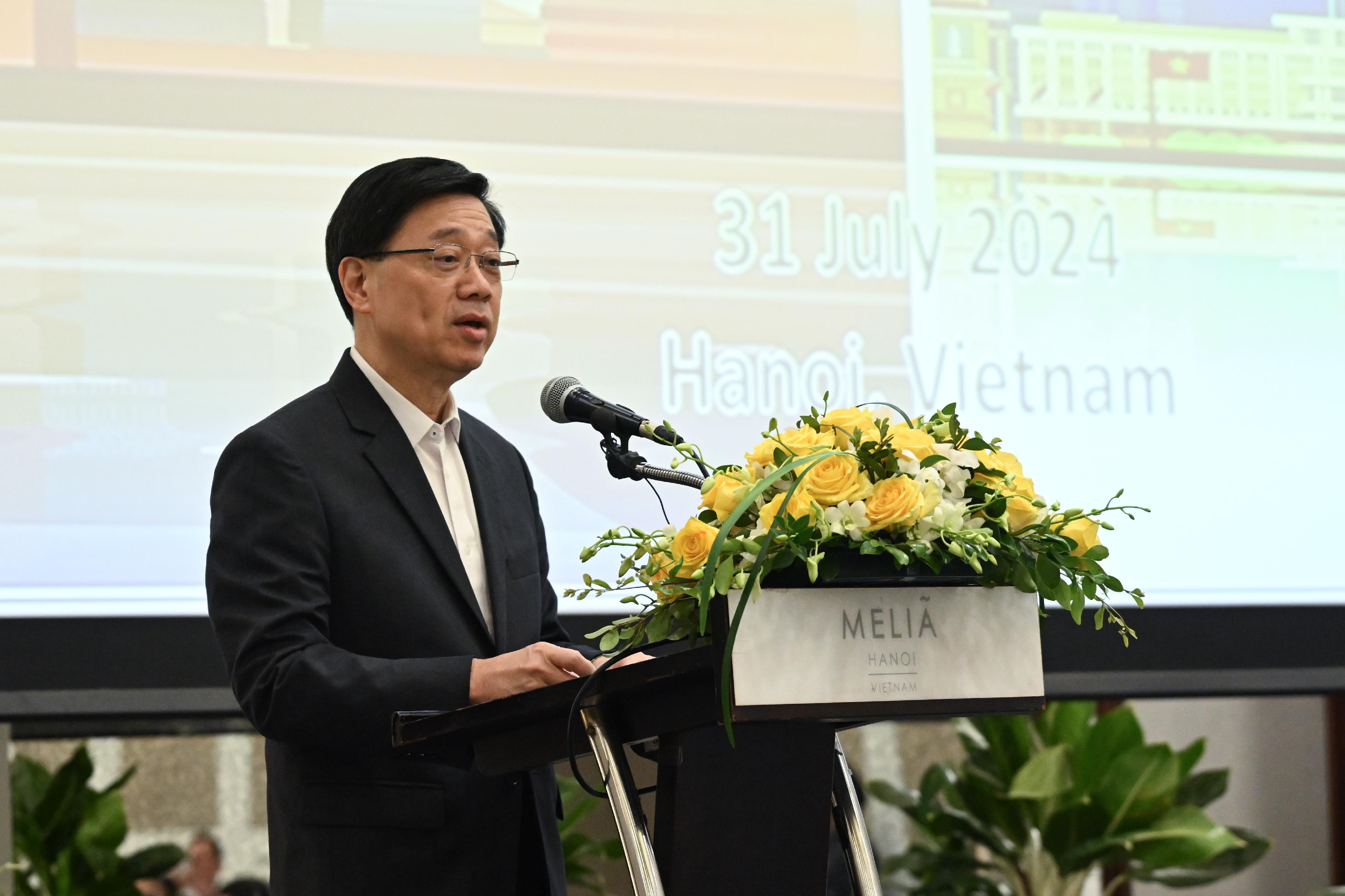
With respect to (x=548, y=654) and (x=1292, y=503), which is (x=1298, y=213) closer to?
(x=1292, y=503)

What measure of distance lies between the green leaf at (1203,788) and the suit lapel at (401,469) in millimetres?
3080

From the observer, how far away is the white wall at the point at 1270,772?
4988 mm

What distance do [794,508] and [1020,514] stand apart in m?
0.23

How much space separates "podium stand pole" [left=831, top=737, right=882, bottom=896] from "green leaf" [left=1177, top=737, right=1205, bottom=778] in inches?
116

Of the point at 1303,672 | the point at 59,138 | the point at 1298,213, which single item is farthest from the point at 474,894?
the point at 1298,213

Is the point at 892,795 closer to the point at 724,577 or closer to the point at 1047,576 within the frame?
the point at 1047,576

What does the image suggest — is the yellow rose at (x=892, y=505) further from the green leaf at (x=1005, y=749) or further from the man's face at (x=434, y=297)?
the green leaf at (x=1005, y=749)

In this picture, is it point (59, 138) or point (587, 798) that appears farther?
point (587, 798)

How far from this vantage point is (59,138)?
9.40 feet

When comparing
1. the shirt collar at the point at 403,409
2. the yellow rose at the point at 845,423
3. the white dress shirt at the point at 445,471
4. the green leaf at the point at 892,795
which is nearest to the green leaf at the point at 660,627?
the yellow rose at the point at 845,423

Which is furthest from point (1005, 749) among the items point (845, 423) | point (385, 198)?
point (845, 423)

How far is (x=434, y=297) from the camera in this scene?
196 cm

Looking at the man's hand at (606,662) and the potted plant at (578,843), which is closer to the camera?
the man's hand at (606,662)

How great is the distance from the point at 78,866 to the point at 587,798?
1.37 m
